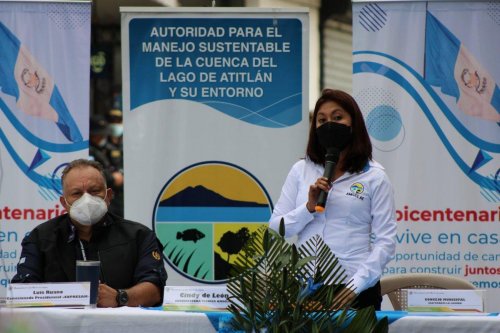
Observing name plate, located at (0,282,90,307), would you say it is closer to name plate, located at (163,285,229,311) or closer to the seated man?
name plate, located at (163,285,229,311)

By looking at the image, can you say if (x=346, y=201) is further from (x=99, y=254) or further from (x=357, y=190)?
(x=99, y=254)

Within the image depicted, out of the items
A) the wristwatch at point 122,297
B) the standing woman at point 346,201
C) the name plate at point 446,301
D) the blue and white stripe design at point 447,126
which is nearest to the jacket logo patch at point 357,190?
the standing woman at point 346,201

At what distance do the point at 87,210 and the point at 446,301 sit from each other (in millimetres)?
1535

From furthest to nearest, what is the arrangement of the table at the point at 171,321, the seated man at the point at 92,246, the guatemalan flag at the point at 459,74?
the guatemalan flag at the point at 459,74 → the seated man at the point at 92,246 → the table at the point at 171,321

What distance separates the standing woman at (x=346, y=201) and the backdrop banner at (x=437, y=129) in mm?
1637

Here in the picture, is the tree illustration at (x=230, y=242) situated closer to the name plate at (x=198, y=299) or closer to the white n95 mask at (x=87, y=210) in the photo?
the white n95 mask at (x=87, y=210)

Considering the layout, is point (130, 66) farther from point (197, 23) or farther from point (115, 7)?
point (115, 7)

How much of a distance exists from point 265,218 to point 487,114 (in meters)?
1.43

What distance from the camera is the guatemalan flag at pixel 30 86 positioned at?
18.8ft

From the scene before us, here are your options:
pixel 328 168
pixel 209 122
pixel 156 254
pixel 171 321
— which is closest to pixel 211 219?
pixel 209 122

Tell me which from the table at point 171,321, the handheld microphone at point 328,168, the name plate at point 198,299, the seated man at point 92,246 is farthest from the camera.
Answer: the seated man at point 92,246

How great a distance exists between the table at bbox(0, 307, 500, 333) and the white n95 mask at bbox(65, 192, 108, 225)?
0.82 meters

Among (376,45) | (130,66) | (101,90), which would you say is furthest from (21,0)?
(101,90)

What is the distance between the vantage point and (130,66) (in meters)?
5.76
